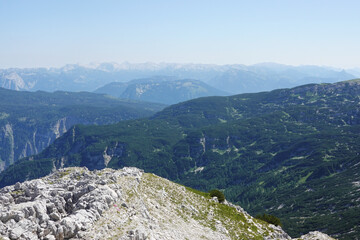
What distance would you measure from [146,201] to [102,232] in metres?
20.5

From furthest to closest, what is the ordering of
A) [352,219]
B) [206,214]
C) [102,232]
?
[352,219]
[206,214]
[102,232]

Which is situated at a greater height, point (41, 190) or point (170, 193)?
point (41, 190)

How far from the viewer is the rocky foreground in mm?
43781

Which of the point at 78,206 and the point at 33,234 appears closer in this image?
the point at 33,234

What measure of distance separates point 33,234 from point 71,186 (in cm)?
2394

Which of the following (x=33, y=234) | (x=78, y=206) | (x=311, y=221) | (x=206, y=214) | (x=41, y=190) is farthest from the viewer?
(x=311, y=221)

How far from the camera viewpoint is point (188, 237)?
189 ft

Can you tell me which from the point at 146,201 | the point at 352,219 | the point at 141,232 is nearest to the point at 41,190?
the point at 146,201

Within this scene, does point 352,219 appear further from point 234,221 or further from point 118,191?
point 118,191

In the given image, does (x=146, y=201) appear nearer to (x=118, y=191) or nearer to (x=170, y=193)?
(x=118, y=191)

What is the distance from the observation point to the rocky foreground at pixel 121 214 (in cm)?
4378

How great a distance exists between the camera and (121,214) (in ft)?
171

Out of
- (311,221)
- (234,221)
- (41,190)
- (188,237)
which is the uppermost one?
(41,190)

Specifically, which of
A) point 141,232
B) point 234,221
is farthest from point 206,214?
point 141,232
